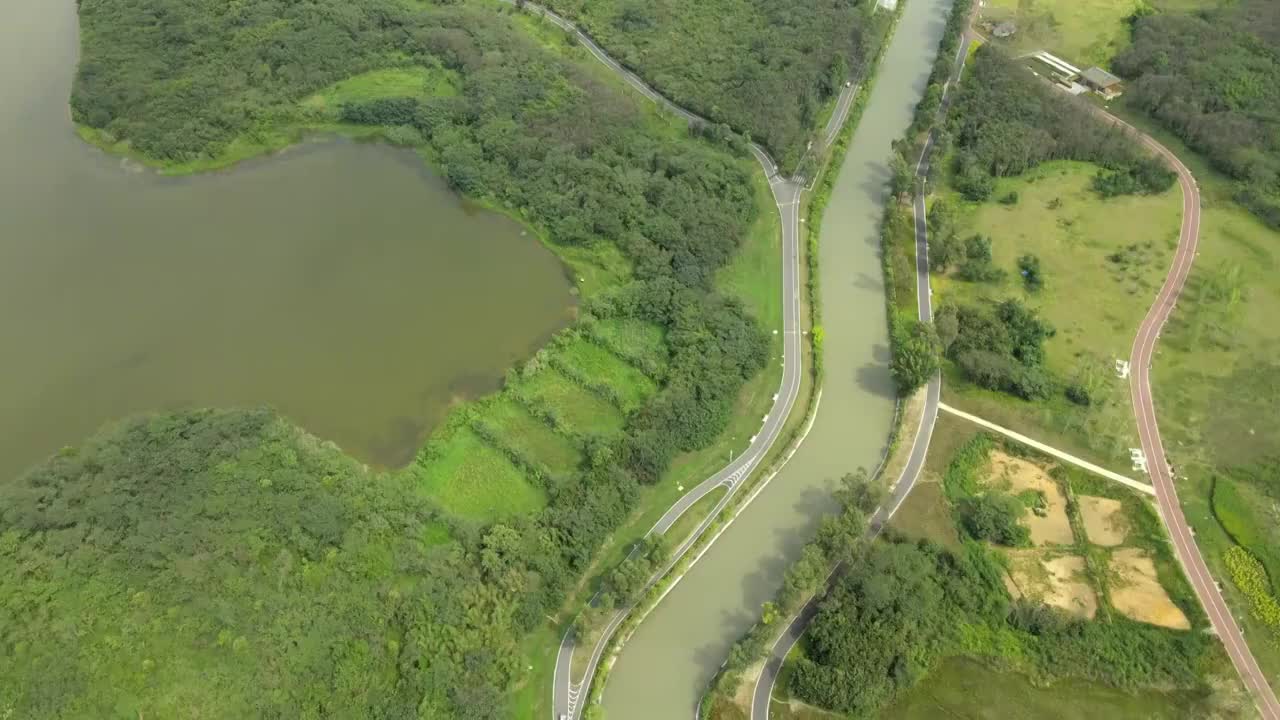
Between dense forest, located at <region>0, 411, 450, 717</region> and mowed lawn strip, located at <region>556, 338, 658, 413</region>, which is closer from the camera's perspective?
dense forest, located at <region>0, 411, 450, 717</region>

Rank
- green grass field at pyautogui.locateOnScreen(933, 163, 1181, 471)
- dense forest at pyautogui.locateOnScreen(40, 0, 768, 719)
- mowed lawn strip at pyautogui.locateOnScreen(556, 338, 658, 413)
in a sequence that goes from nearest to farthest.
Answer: dense forest at pyautogui.locateOnScreen(40, 0, 768, 719)
green grass field at pyautogui.locateOnScreen(933, 163, 1181, 471)
mowed lawn strip at pyautogui.locateOnScreen(556, 338, 658, 413)

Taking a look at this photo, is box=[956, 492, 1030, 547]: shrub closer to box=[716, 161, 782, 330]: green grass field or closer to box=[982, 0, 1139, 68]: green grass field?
box=[716, 161, 782, 330]: green grass field

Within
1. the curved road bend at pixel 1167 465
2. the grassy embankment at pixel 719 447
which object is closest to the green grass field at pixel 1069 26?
the curved road bend at pixel 1167 465

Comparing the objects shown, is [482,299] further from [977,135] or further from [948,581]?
[977,135]

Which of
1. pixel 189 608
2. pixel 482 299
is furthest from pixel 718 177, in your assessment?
pixel 189 608

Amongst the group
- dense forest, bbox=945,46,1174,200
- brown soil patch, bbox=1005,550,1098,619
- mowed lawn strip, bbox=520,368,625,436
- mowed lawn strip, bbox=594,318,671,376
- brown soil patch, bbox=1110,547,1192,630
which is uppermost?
dense forest, bbox=945,46,1174,200

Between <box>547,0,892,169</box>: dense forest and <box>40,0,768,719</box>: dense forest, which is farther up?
<box>547,0,892,169</box>: dense forest

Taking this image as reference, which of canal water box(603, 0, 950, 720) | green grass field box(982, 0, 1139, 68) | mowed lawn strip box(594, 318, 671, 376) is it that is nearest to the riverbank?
canal water box(603, 0, 950, 720)
